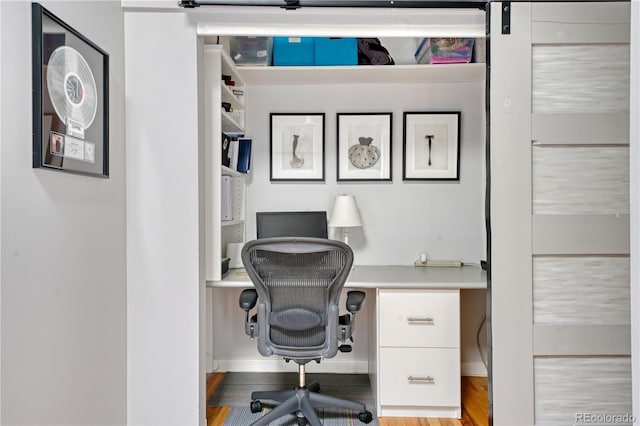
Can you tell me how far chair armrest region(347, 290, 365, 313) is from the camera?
192cm

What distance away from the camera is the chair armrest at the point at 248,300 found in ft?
6.31

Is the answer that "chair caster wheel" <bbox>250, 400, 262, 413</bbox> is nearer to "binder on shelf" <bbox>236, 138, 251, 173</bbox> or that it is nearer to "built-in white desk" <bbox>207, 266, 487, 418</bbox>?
"built-in white desk" <bbox>207, 266, 487, 418</bbox>

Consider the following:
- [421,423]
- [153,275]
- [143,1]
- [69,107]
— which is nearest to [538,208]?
[421,423]

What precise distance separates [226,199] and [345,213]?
78 cm

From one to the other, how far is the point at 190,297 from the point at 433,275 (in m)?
1.41

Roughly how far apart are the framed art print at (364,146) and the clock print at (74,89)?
167 cm

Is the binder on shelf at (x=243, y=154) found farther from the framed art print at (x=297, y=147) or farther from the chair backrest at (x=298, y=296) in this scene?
the chair backrest at (x=298, y=296)

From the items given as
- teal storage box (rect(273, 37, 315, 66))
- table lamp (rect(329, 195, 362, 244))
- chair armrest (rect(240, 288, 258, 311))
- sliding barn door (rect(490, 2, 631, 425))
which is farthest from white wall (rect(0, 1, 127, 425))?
sliding barn door (rect(490, 2, 631, 425))

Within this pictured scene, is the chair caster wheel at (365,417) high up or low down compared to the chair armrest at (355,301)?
down

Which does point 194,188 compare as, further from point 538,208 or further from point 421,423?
point 421,423

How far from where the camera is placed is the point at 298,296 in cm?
189

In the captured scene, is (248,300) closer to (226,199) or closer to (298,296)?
(298,296)

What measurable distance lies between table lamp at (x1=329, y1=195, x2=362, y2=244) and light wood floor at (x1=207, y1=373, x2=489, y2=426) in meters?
1.17

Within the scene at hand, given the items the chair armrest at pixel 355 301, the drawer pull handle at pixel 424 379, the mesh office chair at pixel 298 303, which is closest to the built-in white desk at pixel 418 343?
the drawer pull handle at pixel 424 379
